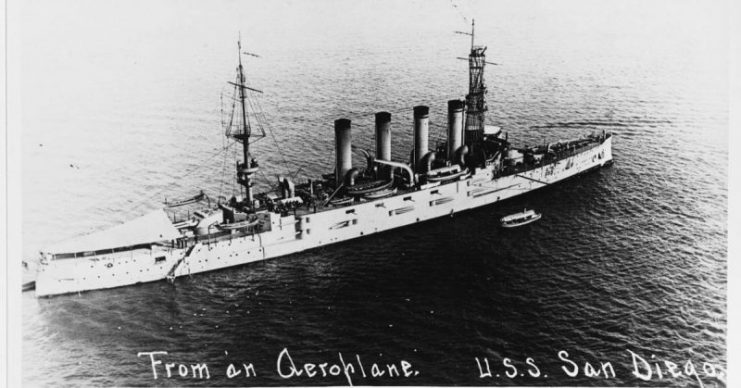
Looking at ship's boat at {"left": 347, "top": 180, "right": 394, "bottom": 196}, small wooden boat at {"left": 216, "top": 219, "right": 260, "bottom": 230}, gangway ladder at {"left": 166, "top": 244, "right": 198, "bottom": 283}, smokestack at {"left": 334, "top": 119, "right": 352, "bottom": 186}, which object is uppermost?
smokestack at {"left": 334, "top": 119, "right": 352, "bottom": 186}

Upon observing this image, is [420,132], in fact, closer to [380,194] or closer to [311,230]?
[380,194]

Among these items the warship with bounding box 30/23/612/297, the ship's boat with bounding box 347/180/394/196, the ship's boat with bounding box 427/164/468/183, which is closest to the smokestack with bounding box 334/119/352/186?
the warship with bounding box 30/23/612/297

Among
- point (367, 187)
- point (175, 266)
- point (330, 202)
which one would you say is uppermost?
point (367, 187)

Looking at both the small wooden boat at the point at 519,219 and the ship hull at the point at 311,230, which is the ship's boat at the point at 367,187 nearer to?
the ship hull at the point at 311,230

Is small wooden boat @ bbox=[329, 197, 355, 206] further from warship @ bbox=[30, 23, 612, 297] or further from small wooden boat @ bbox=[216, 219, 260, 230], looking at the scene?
small wooden boat @ bbox=[216, 219, 260, 230]

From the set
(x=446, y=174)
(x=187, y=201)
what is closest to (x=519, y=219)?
(x=446, y=174)

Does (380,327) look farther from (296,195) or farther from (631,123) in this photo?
(631,123)

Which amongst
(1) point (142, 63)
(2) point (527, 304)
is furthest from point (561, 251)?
(1) point (142, 63)
